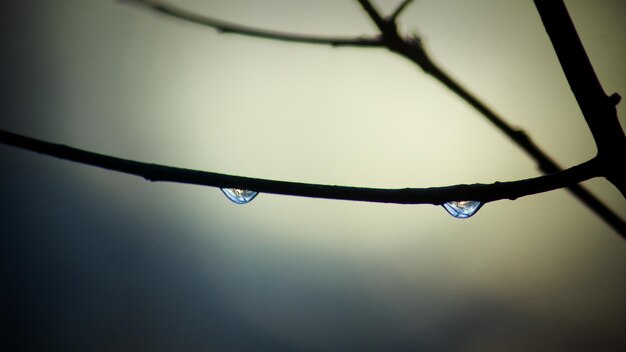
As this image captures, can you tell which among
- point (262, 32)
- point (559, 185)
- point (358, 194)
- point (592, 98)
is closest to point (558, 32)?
point (592, 98)

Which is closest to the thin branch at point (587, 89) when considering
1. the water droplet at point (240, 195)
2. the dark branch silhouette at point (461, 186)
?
the dark branch silhouette at point (461, 186)

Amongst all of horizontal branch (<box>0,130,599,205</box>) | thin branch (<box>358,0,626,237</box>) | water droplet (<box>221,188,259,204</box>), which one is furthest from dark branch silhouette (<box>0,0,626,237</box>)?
thin branch (<box>358,0,626,237</box>)

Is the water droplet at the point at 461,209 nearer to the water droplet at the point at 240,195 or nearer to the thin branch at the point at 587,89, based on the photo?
the thin branch at the point at 587,89

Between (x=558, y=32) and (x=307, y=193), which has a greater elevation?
(x=558, y=32)

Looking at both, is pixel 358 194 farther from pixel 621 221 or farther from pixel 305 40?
pixel 621 221

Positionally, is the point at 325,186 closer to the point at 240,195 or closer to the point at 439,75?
the point at 240,195

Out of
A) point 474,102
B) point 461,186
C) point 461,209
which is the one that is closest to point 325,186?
point 461,186

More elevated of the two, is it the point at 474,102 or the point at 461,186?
the point at 474,102
